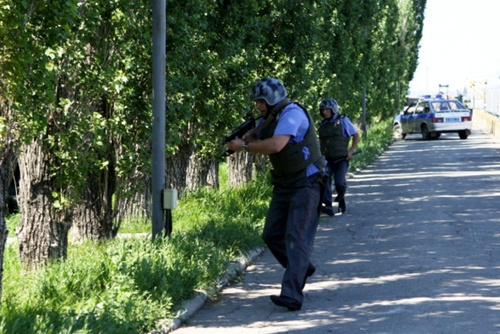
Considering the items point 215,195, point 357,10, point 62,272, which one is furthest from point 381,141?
point 62,272

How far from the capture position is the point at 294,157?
9.61 metres

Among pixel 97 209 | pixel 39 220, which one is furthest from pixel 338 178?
pixel 39 220

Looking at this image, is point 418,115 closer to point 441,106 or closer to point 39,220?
point 441,106

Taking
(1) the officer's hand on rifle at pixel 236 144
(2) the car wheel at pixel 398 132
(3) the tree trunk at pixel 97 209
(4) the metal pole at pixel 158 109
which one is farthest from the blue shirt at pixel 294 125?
(2) the car wheel at pixel 398 132

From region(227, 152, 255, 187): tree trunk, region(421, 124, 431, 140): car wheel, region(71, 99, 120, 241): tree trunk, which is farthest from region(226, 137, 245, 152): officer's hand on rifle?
region(421, 124, 431, 140): car wheel

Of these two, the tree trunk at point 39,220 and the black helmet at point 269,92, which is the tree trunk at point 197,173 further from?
the black helmet at point 269,92

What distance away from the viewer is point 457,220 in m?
16.4

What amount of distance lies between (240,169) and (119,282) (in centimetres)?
1456

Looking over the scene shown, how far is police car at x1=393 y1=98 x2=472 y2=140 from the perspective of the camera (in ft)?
153

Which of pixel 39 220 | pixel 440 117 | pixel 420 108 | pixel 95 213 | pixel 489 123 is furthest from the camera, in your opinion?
pixel 489 123

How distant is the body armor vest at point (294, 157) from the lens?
9594 millimetres

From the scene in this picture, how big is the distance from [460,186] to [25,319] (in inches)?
654

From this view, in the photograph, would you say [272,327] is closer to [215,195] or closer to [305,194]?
[305,194]

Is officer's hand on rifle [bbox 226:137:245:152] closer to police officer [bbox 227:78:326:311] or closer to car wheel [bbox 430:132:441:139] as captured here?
police officer [bbox 227:78:326:311]
